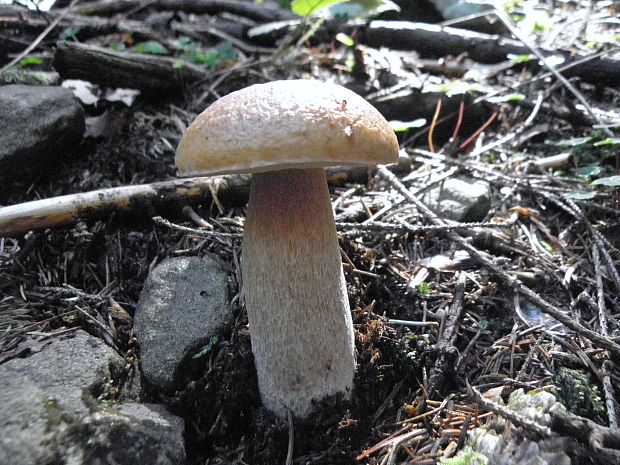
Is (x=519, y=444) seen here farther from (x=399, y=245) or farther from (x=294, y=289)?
(x=399, y=245)

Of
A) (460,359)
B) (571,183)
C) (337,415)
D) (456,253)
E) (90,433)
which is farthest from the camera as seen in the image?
(571,183)

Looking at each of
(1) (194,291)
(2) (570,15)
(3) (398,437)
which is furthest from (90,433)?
(2) (570,15)

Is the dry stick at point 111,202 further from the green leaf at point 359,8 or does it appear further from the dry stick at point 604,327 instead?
the green leaf at point 359,8

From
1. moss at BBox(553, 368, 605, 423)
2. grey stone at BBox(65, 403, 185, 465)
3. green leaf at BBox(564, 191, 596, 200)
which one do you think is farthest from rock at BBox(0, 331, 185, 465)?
green leaf at BBox(564, 191, 596, 200)

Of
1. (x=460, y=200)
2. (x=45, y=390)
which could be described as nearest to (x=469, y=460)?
(x=45, y=390)

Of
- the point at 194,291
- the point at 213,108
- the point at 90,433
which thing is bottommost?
the point at 194,291

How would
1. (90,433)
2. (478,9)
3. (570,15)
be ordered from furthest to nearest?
(570,15)
(478,9)
(90,433)

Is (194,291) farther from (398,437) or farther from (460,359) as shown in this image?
(460,359)
